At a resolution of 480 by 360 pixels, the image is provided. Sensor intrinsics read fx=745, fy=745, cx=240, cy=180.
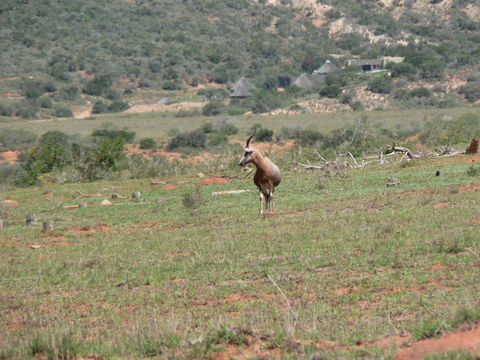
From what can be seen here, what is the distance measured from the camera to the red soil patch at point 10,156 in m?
45.0

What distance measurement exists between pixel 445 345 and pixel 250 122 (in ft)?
177

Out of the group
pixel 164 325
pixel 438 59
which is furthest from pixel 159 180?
pixel 438 59

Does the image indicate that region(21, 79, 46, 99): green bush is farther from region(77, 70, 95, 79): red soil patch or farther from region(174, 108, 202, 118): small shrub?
region(174, 108, 202, 118): small shrub

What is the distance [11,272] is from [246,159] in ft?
19.2

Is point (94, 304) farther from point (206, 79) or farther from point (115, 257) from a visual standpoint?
point (206, 79)

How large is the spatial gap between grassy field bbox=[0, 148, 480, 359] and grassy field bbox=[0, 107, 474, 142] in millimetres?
31356

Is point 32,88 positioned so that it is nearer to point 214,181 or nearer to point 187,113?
point 187,113

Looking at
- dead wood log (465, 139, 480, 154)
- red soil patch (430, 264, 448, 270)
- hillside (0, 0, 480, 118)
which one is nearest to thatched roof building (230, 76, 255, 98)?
hillside (0, 0, 480, 118)

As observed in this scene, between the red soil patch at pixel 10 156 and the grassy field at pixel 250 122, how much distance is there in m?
7.22

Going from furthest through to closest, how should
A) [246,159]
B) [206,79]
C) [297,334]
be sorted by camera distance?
[206,79] → [246,159] → [297,334]

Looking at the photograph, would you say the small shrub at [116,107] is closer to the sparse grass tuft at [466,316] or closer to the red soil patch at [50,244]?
the red soil patch at [50,244]

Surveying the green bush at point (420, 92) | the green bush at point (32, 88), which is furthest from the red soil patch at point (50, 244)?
the green bush at point (32, 88)

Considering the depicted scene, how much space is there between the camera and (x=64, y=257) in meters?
14.3

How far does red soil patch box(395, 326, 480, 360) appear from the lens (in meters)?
6.05
